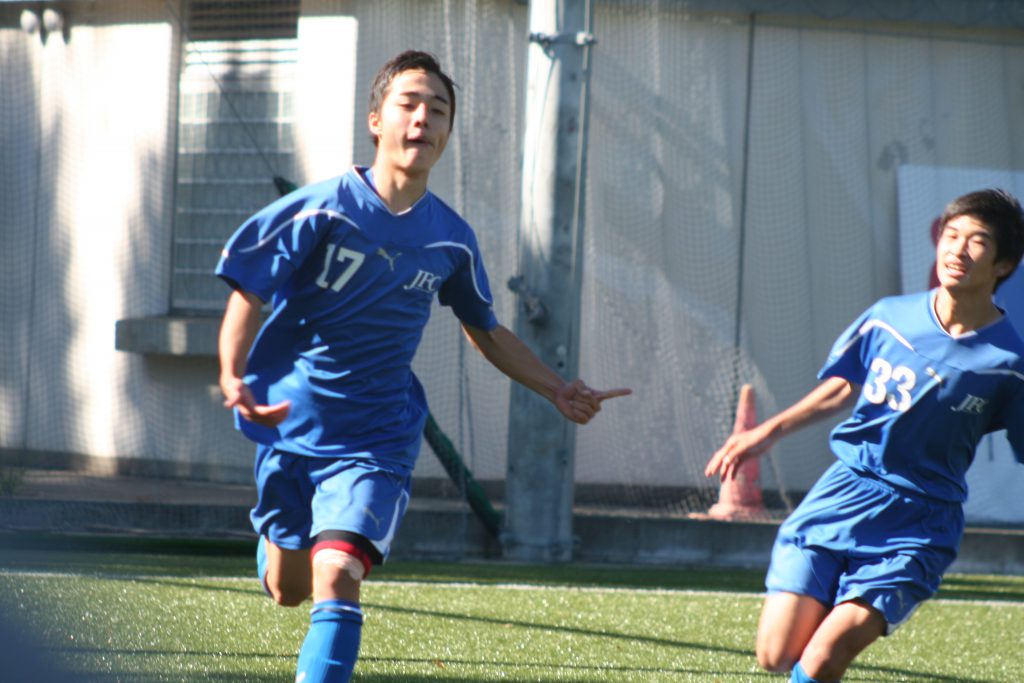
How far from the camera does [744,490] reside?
1060cm

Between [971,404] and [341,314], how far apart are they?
194 centimetres

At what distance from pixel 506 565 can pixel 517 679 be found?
3801 millimetres

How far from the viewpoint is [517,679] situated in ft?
17.5

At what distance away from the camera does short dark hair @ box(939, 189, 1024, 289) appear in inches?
169

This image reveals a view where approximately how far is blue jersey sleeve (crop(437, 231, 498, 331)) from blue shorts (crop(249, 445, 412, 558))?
0.64 m

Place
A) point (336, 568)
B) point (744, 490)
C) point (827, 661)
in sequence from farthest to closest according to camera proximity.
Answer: point (744, 490) < point (827, 661) < point (336, 568)

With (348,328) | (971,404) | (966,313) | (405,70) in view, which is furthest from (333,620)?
(966,313)

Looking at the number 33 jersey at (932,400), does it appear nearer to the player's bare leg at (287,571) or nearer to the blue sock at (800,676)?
the blue sock at (800,676)

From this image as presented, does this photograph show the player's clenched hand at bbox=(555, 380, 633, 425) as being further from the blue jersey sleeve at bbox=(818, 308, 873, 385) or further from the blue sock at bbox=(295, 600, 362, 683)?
the blue sock at bbox=(295, 600, 362, 683)

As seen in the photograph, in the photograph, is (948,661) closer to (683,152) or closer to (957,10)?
(683,152)

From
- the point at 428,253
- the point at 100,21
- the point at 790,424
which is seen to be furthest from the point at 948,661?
the point at 100,21

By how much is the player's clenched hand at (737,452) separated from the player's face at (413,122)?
48.5 inches

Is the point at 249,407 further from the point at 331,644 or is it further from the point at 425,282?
the point at 425,282

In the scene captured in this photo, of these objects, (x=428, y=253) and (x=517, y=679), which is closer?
(x=428, y=253)
